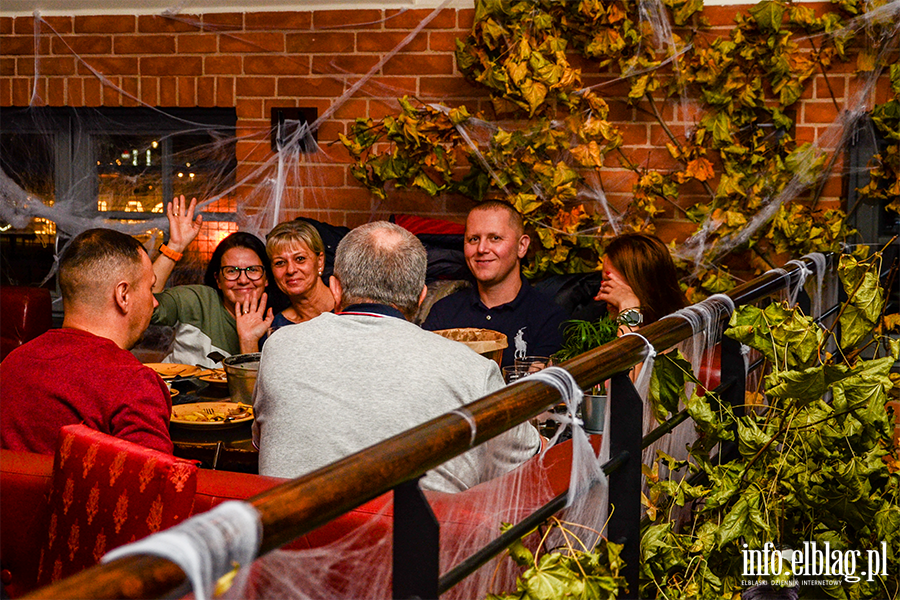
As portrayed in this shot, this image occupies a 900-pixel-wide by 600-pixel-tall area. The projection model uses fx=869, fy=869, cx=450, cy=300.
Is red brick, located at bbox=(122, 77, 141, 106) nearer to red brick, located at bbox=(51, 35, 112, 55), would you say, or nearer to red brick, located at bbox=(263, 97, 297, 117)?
red brick, located at bbox=(51, 35, 112, 55)

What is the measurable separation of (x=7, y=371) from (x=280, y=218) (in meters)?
2.46

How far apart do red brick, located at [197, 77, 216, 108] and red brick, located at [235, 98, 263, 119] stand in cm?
14

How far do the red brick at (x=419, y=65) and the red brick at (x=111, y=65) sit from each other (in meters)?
1.29

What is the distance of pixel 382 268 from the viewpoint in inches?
71.2

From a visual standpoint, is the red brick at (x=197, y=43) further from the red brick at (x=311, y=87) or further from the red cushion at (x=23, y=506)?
the red cushion at (x=23, y=506)

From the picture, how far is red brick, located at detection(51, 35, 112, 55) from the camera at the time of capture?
4305mm

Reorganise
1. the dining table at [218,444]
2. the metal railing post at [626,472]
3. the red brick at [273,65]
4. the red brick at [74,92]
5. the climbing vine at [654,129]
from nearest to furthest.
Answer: the metal railing post at [626,472], the dining table at [218,444], the climbing vine at [654,129], the red brick at [273,65], the red brick at [74,92]

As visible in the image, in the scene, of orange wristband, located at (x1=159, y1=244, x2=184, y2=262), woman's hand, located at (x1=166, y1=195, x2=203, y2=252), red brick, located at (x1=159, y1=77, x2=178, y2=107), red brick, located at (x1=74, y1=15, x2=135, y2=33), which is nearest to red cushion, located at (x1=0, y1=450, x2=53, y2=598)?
orange wristband, located at (x1=159, y1=244, x2=184, y2=262)

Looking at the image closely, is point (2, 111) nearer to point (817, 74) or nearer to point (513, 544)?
point (817, 74)

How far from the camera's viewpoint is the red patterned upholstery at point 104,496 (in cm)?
135

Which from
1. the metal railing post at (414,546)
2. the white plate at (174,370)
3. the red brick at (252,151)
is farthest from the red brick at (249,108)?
the metal railing post at (414,546)

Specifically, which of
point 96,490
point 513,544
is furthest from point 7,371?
point 513,544

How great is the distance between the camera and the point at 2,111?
4.45 meters
